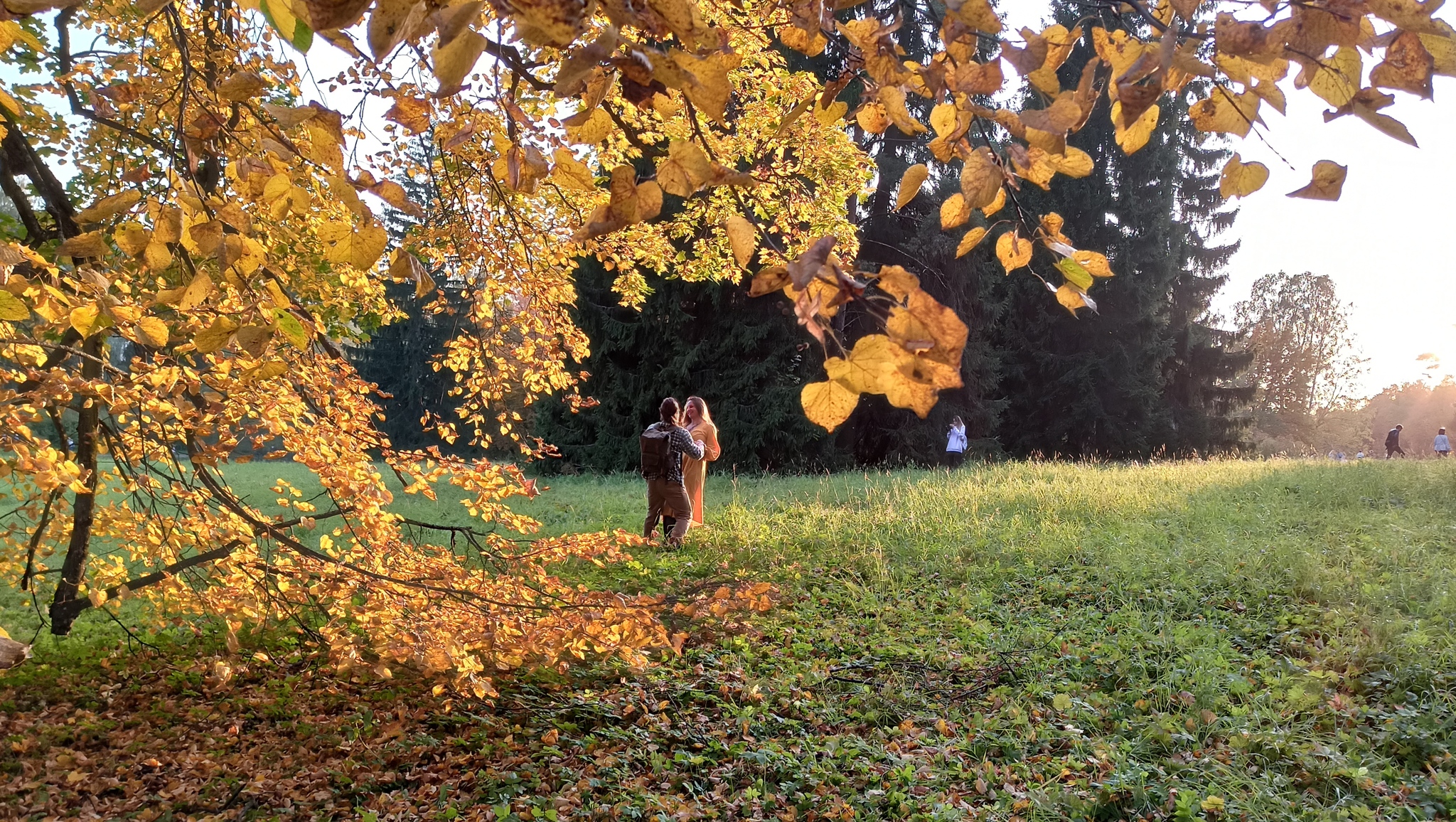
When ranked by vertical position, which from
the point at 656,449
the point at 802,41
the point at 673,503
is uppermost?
the point at 802,41

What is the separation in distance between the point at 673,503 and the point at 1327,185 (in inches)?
283

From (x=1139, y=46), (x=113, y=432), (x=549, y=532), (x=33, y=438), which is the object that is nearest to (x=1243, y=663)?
(x=1139, y=46)

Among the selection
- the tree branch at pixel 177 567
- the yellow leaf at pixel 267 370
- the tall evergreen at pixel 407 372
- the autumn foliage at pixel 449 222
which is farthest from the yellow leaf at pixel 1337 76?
the tall evergreen at pixel 407 372

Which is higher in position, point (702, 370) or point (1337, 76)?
point (702, 370)

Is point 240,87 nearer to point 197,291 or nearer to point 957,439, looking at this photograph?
point 197,291

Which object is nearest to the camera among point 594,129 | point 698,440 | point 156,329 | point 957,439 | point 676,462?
point 594,129

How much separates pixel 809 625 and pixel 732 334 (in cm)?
1257

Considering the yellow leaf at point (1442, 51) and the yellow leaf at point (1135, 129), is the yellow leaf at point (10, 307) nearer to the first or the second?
the yellow leaf at point (1135, 129)

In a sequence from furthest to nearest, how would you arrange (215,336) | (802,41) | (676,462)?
(676,462), (802,41), (215,336)

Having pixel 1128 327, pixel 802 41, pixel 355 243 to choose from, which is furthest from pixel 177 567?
pixel 1128 327

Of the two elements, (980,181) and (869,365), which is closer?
(869,365)

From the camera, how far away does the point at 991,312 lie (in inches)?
792

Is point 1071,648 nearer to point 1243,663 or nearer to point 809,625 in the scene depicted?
point 1243,663

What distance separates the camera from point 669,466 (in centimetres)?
777
